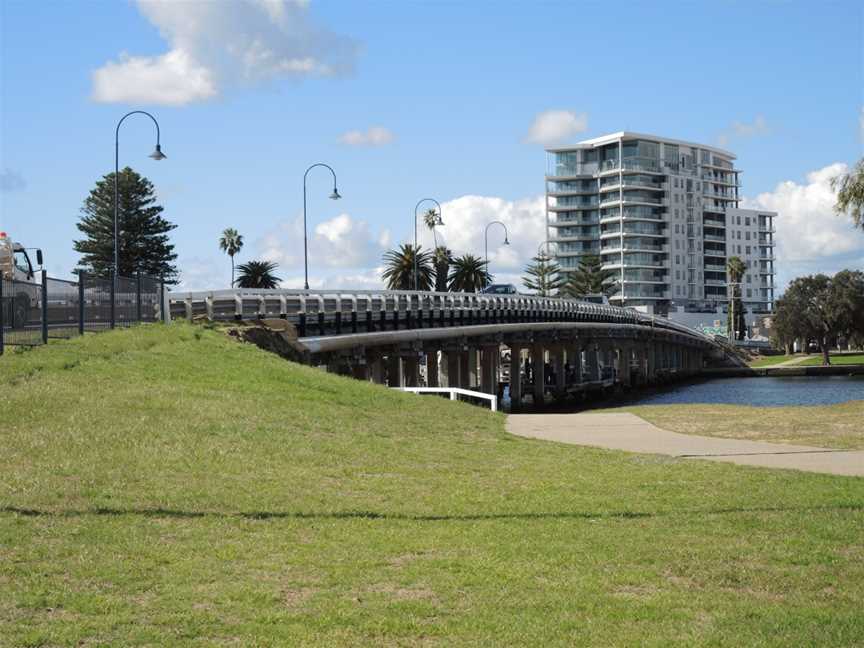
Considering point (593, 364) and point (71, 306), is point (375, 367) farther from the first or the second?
point (593, 364)

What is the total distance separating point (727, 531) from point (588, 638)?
12.9ft

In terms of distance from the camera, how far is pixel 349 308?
146 feet

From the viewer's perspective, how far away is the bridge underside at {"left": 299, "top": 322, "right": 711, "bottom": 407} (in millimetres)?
44188

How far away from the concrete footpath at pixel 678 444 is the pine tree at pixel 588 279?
129675mm

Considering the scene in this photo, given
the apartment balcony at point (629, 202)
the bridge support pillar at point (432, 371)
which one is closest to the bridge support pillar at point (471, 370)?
the bridge support pillar at point (432, 371)

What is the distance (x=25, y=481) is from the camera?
39.2 ft

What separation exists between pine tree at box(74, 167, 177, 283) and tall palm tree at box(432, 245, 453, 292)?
37.7m

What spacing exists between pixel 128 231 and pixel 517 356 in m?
39.2

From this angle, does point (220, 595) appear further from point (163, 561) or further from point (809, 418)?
point (809, 418)

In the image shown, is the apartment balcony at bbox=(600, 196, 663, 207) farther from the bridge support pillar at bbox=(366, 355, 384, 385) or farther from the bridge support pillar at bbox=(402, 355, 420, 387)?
the bridge support pillar at bbox=(366, 355, 384, 385)

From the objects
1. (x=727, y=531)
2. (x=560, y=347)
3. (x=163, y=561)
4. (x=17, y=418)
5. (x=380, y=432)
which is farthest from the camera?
(x=560, y=347)

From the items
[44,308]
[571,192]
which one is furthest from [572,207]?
[44,308]

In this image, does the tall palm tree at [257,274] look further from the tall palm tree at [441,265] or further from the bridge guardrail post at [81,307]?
the bridge guardrail post at [81,307]

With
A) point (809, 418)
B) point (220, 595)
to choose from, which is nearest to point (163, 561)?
point (220, 595)
